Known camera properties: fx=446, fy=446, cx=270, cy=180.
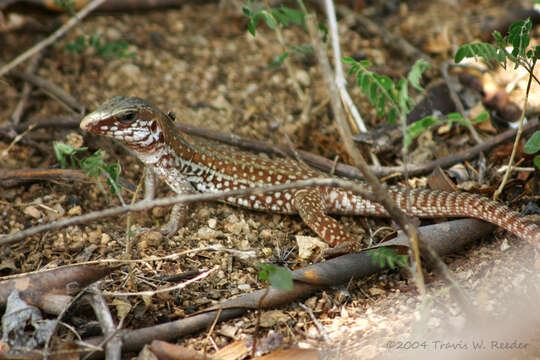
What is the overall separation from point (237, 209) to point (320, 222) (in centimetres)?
99

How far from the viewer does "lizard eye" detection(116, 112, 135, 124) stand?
4.20 m

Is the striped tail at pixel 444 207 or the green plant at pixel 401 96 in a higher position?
the green plant at pixel 401 96

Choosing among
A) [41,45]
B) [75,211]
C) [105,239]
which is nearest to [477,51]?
[105,239]

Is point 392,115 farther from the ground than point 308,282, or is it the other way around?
point 392,115

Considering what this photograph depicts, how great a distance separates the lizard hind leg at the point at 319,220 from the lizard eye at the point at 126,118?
1789 mm

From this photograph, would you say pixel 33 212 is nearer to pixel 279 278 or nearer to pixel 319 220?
pixel 319 220

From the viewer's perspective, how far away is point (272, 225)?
466 centimetres

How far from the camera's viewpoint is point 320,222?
167 inches

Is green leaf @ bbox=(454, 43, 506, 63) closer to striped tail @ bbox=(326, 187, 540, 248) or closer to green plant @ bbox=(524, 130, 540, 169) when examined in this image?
green plant @ bbox=(524, 130, 540, 169)

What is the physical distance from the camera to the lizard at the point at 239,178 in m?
4.14

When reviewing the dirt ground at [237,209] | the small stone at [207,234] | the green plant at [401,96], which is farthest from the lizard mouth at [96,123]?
the green plant at [401,96]

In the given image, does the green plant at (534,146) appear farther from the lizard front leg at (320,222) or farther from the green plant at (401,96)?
the lizard front leg at (320,222)

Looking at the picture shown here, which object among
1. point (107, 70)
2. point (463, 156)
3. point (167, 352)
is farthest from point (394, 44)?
point (167, 352)

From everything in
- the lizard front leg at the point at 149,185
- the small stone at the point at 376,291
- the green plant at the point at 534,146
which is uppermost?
the green plant at the point at 534,146
